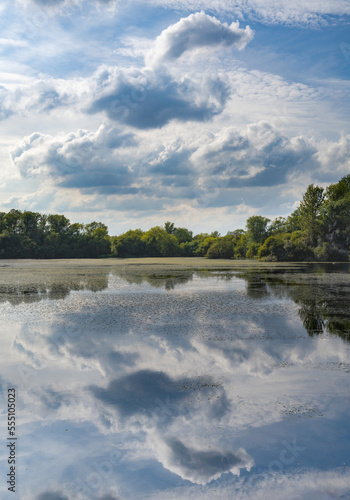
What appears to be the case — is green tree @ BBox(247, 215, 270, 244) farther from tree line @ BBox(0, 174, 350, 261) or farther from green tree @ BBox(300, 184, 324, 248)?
green tree @ BBox(300, 184, 324, 248)

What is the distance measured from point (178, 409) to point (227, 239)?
10269 cm

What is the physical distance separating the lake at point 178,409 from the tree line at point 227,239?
208ft

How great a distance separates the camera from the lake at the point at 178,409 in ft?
17.2

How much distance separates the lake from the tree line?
6328 centimetres

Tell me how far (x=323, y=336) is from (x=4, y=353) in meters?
9.32

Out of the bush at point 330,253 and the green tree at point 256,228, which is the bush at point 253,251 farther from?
the bush at point 330,253

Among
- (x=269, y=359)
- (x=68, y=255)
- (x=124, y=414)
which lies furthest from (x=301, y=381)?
(x=68, y=255)

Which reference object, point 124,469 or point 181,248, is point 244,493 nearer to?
point 124,469

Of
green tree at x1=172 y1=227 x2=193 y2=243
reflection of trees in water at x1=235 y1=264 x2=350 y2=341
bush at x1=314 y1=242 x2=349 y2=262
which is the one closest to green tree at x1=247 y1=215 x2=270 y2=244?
bush at x1=314 y1=242 x2=349 y2=262

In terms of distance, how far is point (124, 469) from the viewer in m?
5.46

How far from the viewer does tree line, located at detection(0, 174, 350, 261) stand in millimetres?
74438

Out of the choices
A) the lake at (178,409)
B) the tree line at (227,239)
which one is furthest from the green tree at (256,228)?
the lake at (178,409)

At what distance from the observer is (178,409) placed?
23.5 feet

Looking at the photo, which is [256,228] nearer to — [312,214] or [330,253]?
[312,214]
